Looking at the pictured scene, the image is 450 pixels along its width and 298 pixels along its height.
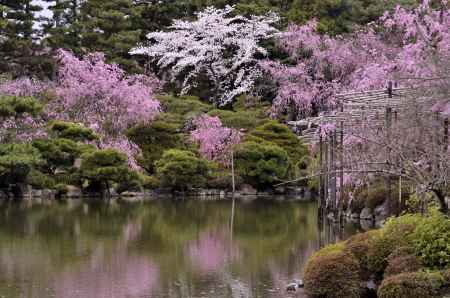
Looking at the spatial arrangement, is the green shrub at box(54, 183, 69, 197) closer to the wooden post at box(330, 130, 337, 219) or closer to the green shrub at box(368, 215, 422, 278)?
the wooden post at box(330, 130, 337, 219)

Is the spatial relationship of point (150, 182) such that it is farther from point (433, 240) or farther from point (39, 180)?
point (433, 240)

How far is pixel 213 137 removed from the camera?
35688mm

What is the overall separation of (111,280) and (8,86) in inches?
973

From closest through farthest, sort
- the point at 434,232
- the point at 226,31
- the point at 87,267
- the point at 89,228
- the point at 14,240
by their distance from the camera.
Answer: the point at 434,232 → the point at 87,267 → the point at 14,240 → the point at 89,228 → the point at 226,31

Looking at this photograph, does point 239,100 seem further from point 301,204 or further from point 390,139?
point 390,139

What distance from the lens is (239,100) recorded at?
4016 cm

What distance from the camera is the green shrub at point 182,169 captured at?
32031mm

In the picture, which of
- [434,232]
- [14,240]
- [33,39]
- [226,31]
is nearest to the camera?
[434,232]

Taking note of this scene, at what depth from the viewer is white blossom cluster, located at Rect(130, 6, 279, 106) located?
41.8 m

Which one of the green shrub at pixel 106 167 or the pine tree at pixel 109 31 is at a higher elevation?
the pine tree at pixel 109 31

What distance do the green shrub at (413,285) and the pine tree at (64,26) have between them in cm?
3175

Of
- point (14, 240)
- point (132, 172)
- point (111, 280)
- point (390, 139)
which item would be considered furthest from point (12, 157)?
point (390, 139)

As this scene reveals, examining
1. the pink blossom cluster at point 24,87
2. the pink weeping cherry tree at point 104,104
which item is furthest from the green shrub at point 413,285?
the pink blossom cluster at point 24,87

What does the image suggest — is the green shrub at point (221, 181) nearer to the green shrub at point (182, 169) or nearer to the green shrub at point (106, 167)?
the green shrub at point (182, 169)
